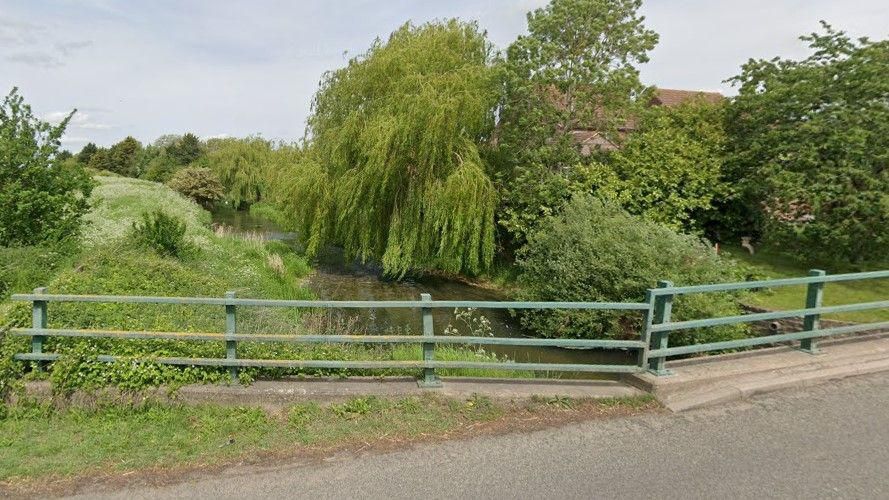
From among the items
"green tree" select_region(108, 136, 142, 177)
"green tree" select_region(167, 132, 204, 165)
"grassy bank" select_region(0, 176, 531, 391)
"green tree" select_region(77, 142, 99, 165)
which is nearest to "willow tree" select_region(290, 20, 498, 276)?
"grassy bank" select_region(0, 176, 531, 391)

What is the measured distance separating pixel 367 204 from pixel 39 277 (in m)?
8.90

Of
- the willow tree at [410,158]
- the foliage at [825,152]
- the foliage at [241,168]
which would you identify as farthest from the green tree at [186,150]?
the foliage at [825,152]

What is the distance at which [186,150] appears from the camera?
7312 centimetres

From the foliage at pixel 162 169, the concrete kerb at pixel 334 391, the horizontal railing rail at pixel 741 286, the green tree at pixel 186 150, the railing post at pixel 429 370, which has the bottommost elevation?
the concrete kerb at pixel 334 391

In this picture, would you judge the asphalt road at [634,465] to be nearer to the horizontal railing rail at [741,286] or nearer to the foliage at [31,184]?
the horizontal railing rail at [741,286]

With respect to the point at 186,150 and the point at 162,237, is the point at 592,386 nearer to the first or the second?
the point at 162,237

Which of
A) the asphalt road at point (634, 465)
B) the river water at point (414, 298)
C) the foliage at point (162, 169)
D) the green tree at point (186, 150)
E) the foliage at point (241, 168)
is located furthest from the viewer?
the green tree at point (186, 150)

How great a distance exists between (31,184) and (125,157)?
78351 millimetres

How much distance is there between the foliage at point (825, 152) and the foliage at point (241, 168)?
3643 centimetres

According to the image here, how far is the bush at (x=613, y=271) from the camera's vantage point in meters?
9.59

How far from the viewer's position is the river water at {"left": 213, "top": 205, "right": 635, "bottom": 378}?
9.99 meters

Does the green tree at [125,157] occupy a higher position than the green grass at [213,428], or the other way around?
the green tree at [125,157]

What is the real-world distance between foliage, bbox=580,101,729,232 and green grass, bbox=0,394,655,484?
1042 centimetres

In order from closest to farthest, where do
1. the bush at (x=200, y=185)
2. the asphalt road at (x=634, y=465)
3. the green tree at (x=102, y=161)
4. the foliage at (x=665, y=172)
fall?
1. the asphalt road at (x=634, y=465)
2. the foliage at (x=665, y=172)
3. the bush at (x=200, y=185)
4. the green tree at (x=102, y=161)
